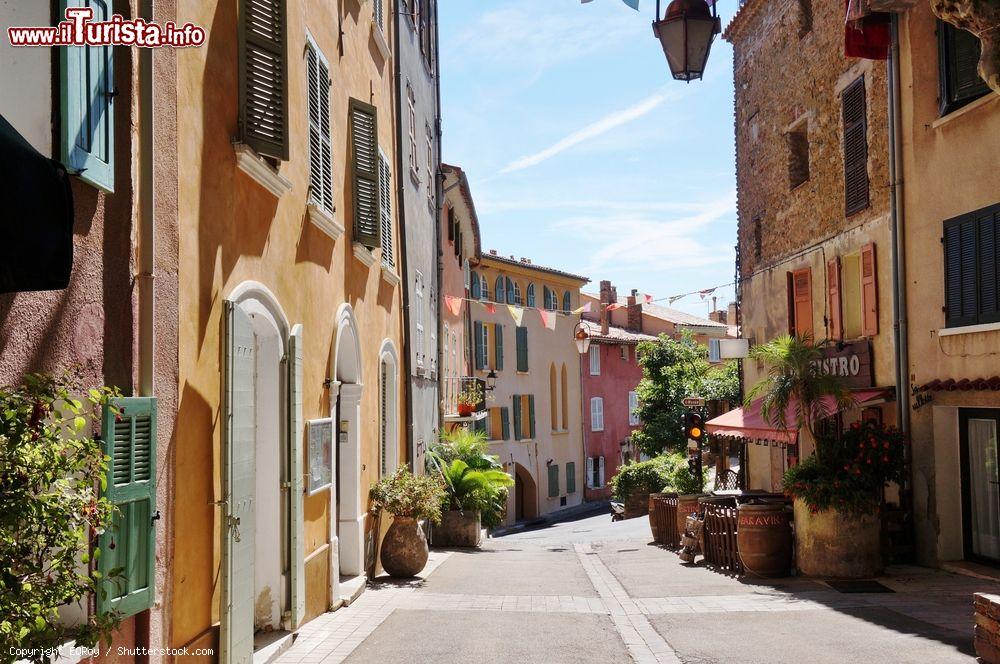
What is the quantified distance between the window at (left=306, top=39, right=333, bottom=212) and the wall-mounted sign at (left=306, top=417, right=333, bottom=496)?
2.32 meters

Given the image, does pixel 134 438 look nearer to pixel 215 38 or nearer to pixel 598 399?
pixel 215 38

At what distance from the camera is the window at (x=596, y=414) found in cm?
4931

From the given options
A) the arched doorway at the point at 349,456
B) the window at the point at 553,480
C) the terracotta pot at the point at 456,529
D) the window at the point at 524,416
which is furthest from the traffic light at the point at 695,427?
the window at the point at 553,480

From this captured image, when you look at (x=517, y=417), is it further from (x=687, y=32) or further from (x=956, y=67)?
(x=687, y=32)

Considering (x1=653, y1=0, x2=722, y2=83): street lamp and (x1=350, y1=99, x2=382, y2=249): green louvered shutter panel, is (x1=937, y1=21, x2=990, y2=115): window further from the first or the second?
(x1=350, y1=99, x2=382, y2=249): green louvered shutter panel

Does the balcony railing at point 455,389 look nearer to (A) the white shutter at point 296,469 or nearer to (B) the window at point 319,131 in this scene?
(B) the window at point 319,131

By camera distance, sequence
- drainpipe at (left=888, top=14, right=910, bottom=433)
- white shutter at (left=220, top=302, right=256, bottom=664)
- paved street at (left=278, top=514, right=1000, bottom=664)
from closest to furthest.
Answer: white shutter at (left=220, top=302, right=256, bottom=664) < paved street at (left=278, top=514, right=1000, bottom=664) < drainpipe at (left=888, top=14, right=910, bottom=433)

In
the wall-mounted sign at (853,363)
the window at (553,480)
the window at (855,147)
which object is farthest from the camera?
the window at (553,480)

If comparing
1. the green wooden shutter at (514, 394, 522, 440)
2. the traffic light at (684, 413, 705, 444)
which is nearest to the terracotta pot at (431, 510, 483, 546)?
the traffic light at (684, 413, 705, 444)

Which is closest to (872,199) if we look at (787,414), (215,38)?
(787,414)

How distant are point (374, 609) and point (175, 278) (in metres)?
5.60

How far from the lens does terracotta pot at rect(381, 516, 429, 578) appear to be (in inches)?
503

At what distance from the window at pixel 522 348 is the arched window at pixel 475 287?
115 inches

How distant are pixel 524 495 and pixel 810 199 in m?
26.8
